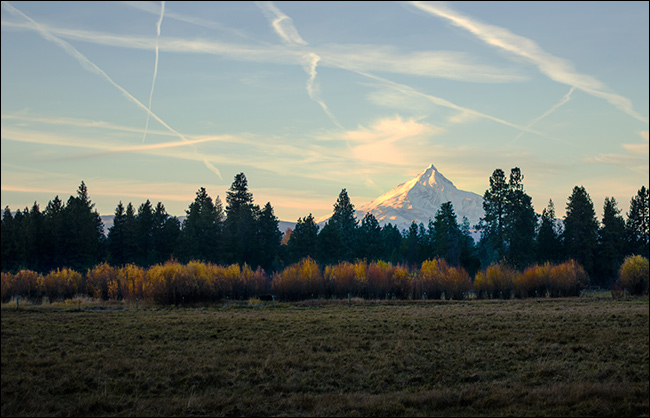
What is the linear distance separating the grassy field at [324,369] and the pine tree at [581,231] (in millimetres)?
59662

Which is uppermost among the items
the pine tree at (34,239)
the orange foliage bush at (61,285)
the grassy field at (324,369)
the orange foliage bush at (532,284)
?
the pine tree at (34,239)

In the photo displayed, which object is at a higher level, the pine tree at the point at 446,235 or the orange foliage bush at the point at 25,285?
the pine tree at the point at 446,235

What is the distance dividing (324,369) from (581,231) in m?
79.3

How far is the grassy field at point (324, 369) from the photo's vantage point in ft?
47.4

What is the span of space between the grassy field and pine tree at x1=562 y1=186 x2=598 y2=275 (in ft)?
196

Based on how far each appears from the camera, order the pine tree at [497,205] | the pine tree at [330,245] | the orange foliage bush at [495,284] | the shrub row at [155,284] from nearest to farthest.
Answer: the shrub row at [155,284] → the orange foliage bush at [495,284] → the pine tree at [497,205] → the pine tree at [330,245]

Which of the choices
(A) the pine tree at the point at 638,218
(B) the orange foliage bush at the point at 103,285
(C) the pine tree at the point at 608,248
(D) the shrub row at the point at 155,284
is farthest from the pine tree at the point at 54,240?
(A) the pine tree at the point at 638,218

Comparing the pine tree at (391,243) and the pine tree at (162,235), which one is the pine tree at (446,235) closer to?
the pine tree at (391,243)

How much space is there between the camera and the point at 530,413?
13.8 metres

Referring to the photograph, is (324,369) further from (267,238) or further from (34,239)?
(267,238)

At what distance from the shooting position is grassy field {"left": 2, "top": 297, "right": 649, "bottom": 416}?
1445cm

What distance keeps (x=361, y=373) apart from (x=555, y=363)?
276 inches

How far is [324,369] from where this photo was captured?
18938 millimetres

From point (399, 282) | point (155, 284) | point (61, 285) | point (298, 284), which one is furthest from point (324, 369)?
point (399, 282)
